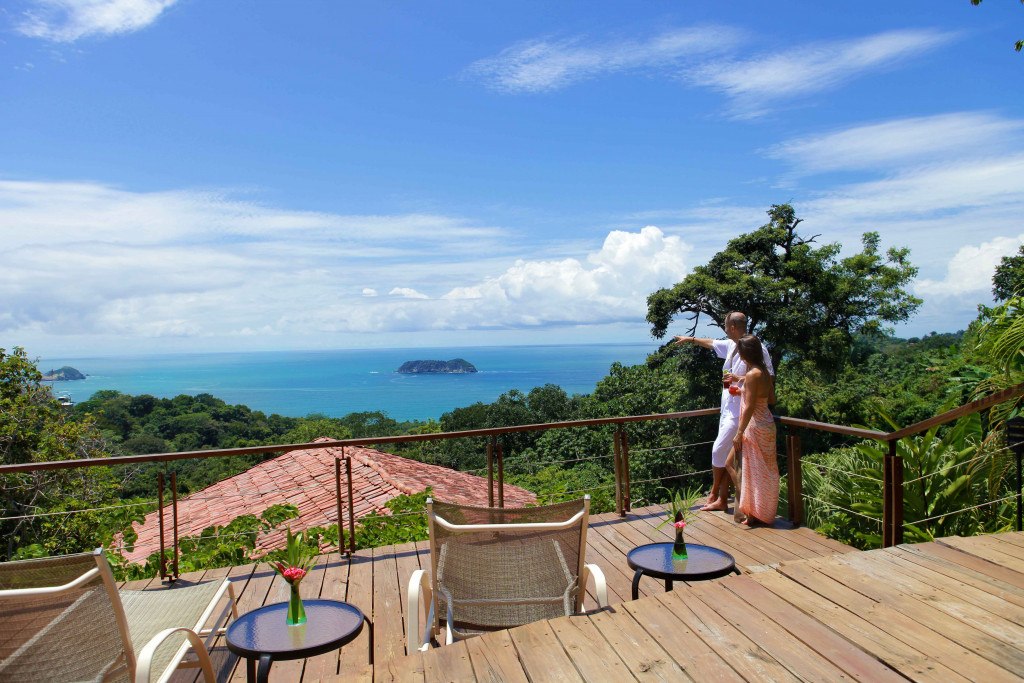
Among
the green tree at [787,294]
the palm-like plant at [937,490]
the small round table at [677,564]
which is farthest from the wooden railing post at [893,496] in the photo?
the green tree at [787,294]

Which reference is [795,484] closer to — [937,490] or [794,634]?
[937,490]

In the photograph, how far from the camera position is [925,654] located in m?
2.16

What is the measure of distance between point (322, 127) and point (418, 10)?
1543cm

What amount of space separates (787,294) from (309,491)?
1704 centimetres

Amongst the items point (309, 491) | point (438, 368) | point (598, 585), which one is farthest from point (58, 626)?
point (438, 368)

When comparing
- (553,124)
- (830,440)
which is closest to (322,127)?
(553,124)

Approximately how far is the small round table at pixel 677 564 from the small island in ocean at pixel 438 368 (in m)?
131

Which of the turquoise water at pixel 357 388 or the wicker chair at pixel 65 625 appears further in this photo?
the turquoise water at pixel 357 388

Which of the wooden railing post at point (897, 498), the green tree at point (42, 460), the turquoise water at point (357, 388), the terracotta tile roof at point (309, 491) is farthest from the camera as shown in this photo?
the turquoise water at point (357, 388)

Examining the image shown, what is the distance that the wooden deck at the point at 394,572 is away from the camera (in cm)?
329

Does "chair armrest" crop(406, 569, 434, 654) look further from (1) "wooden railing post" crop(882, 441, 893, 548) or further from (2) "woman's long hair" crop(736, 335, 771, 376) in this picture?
(1) "wooden railing post" crop(882, 441, 893, 548)

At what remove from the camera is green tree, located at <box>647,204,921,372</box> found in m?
22.8

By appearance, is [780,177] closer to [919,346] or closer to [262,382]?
[919,346]

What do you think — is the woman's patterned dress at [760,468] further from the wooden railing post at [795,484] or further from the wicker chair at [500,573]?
the wicker chair at [500,573]
